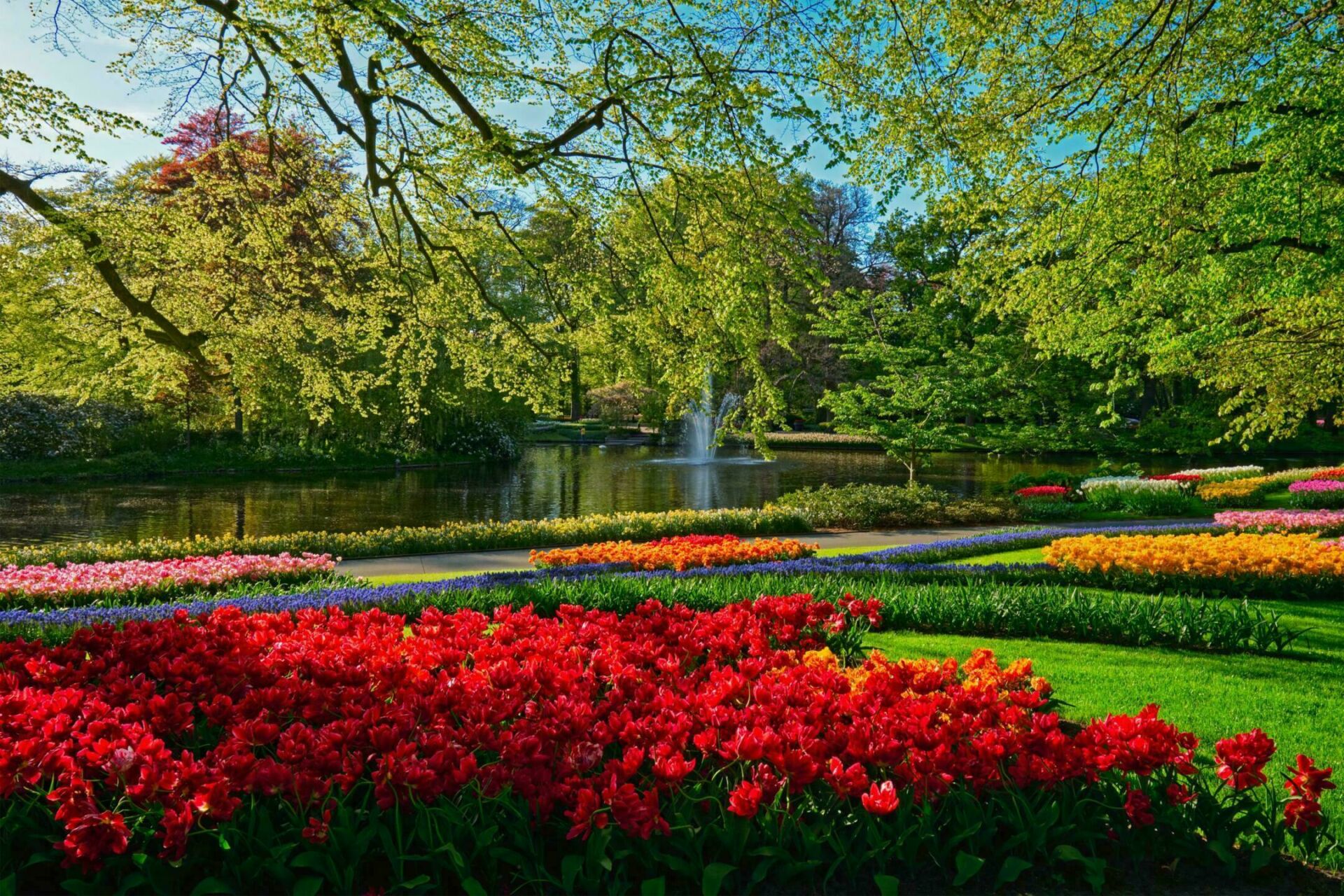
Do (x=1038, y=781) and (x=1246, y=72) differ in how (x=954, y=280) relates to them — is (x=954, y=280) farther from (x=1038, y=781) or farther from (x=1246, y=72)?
(x=1038, y=781)

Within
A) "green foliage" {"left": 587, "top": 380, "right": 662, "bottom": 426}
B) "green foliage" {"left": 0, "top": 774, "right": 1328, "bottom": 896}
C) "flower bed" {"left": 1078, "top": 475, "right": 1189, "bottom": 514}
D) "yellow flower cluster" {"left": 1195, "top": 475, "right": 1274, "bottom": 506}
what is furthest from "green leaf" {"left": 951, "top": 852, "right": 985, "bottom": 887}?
"green foliage" {"left": 587, "top": 380, "right": 662, "bottom": 426}

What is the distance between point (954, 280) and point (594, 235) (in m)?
7.21

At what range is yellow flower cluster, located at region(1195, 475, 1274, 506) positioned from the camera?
59.9 feet

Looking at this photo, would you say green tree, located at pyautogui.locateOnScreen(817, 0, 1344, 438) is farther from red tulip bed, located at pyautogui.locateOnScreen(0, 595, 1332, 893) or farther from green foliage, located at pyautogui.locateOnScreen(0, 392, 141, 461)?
green foliage, located at pyautogui.locateOnScreen(0, 392, 141, 461)

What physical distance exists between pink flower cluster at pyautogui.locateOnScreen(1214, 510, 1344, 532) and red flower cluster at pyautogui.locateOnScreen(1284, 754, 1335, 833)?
10820 mm

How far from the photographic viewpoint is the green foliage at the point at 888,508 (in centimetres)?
1585

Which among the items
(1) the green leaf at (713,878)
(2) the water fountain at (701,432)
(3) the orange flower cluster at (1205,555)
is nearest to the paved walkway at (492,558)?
(3) the orange flower cluster at (1205,555)

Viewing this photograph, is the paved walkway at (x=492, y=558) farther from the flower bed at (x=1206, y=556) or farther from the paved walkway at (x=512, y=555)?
the flower bed at (x=1206, y=556)

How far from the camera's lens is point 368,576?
34.3 ft

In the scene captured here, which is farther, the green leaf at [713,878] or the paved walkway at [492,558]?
the paved walkway at [492,558]

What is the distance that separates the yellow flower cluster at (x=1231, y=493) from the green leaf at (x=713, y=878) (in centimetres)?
1912

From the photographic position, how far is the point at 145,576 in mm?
8547

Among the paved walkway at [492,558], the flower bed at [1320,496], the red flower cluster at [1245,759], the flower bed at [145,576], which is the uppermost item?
the flower bed at [1320,496]

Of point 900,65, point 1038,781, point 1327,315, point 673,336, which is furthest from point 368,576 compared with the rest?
point 1327,315
